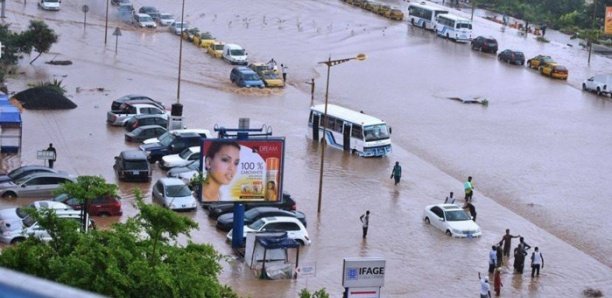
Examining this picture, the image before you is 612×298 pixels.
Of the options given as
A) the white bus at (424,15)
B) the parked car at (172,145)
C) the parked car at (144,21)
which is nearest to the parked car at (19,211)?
the parked car at (172,145)

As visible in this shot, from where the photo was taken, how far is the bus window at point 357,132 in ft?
124

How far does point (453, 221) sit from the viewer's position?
29.0 meters

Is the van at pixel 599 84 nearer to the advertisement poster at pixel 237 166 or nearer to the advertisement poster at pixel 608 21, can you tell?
the advertisement poster at pixel 608 21

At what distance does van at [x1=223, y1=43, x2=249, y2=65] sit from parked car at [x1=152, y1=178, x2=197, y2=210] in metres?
26.6

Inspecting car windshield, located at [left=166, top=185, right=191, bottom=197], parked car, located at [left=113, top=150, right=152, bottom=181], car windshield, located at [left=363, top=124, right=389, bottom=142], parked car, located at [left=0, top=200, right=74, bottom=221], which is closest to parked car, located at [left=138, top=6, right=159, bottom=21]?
car windshield, located at [left=363, top=124, right=389, bottom=142]

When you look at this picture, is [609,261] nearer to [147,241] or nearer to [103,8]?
[147,241]

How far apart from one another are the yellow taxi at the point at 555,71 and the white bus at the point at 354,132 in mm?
22860

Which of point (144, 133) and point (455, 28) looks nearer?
point (144, 133)

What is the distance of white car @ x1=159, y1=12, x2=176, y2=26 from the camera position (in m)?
66.1

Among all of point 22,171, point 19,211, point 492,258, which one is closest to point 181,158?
point 22,171

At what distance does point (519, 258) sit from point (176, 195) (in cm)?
910

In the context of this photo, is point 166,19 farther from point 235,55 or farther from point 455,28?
point 455,28

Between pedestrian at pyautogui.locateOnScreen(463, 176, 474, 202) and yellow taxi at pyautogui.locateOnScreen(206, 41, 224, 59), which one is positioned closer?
pedestrian at pyautogui.locateOnScreen(463, 176, 474, 202)

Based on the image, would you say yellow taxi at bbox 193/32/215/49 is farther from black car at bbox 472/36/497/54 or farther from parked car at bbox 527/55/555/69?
parked car at bbox 527/55/555/69
